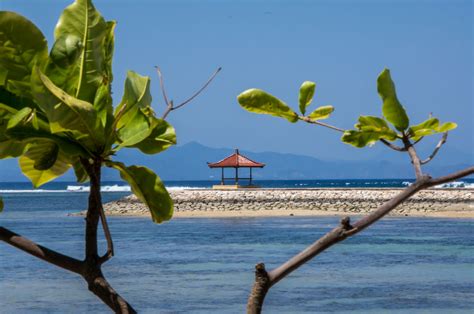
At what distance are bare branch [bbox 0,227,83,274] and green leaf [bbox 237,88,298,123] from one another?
31 centimetres

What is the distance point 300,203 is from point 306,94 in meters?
42.6

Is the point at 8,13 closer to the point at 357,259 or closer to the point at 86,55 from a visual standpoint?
the point at 86,55

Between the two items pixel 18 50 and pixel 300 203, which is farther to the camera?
pixel 300 203

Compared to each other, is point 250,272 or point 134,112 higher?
point 134,112

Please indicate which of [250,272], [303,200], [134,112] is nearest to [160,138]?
[134,112]

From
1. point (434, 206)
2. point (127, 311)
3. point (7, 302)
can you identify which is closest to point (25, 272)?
point (7, 302)

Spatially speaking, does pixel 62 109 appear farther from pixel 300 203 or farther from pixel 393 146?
pixel 300 203

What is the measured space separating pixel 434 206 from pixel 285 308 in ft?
95.1

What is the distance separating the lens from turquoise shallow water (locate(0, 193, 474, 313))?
1507 centimetres

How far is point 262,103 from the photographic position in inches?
45.5

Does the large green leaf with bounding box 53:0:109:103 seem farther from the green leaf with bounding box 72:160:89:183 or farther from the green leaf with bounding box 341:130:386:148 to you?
the green leaf with bounding box 341:130:386:148

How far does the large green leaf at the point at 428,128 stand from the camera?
1140 millimetres

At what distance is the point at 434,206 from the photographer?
42.3 m

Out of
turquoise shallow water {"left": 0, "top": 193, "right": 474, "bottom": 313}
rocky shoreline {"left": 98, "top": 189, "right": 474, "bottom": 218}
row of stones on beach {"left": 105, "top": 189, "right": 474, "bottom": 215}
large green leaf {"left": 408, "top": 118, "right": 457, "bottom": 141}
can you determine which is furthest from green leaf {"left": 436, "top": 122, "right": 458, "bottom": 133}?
row of stones on beach {"left": 105, "top": 189, "right": 474, "bottom": 215}
